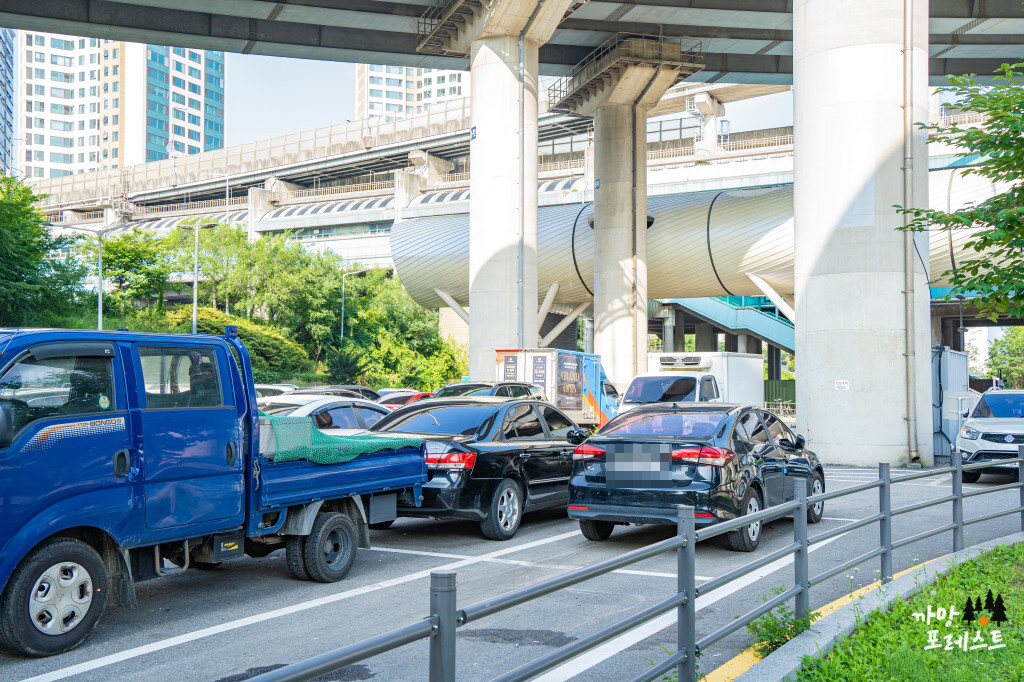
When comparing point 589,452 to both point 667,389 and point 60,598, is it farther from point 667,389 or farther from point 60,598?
point 667,389

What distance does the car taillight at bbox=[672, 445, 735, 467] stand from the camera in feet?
29.3

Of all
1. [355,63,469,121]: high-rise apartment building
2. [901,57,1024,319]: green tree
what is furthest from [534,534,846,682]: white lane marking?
[355,63,469,121]: high-rise apartment building

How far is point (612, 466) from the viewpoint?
366 inches

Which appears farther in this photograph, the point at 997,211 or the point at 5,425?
the point at 997,211

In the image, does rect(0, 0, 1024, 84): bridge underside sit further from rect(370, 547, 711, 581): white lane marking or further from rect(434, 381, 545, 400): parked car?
rect(370, 547, 711, 581): white lane marking

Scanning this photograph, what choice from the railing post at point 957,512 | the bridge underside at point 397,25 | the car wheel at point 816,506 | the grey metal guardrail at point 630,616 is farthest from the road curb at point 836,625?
the bridge underside at point 397,25

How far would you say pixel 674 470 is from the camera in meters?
9.01

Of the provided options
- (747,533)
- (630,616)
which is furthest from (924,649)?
(747,533)

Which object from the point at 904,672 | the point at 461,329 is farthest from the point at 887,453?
the point at 461,329

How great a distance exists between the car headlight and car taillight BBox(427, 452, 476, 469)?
37.1ft

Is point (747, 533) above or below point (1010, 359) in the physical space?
below

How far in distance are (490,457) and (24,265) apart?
39.5 m

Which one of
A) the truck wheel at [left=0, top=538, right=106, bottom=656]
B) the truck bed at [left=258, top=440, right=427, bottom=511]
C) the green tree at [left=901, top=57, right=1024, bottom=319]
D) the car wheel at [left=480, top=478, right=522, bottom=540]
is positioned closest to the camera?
the truck wheel at [left=0, top=538, right=106, bottom=656]

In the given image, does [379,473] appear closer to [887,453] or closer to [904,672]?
[904,672]
